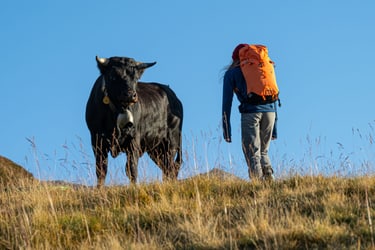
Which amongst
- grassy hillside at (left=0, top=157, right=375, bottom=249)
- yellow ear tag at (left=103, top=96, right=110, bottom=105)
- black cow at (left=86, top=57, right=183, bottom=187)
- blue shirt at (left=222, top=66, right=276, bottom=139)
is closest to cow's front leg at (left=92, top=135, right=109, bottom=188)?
black cow at (left=86, top=57, right=183, bottom=187)

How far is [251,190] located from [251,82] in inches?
79.2

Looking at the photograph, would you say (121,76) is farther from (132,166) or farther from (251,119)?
(251,119)

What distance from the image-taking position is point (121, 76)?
12.5 metres

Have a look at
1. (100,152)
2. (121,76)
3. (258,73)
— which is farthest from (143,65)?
(258,73)

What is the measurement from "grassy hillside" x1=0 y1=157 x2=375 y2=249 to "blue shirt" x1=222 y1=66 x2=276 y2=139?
1.10 m

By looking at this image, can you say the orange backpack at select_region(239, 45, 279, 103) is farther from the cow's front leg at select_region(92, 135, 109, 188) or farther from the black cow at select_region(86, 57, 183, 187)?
the cow's front leg at select_region(92, 135, 109, 188)

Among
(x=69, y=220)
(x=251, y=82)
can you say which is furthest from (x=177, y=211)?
(x=251, y=82)

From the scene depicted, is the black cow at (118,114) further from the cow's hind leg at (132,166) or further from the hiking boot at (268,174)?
the hiking boot at (268,174)

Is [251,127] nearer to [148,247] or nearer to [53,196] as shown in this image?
[53,196]

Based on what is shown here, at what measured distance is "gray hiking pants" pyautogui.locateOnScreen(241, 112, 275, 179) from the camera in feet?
33.8

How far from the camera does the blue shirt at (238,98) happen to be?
1051 centimetres

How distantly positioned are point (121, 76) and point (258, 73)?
302cm

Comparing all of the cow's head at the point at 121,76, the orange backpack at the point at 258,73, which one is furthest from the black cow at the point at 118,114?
the orange backpack at the point at 258,73

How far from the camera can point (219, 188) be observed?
9.31m
